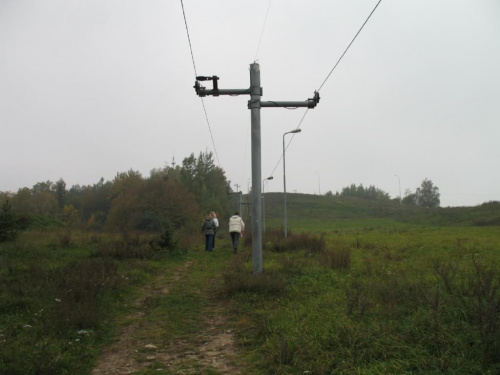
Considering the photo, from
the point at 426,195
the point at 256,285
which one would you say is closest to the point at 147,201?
the point at 256,285

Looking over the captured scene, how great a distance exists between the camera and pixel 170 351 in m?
4.93

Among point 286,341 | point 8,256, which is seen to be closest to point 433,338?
point 286,341

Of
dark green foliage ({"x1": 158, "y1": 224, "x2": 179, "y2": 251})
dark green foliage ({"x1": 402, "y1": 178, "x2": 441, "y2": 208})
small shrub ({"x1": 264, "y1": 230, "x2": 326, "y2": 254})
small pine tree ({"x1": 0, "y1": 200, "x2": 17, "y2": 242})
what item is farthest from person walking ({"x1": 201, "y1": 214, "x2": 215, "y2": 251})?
dark green foliage ({"x1": 402, "y1": 178, "x2": 441, "y2": 208})

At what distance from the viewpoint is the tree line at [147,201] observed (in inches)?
1747

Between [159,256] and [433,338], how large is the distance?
10778 mm

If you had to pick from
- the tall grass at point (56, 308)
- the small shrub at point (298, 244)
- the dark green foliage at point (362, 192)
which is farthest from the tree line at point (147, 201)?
the dark green foliage at point (362, 192)

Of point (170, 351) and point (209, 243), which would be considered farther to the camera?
point (209, 243)

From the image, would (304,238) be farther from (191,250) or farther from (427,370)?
(427,370)

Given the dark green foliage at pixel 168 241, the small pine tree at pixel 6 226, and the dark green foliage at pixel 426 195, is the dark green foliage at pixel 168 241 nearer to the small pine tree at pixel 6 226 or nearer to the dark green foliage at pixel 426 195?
the small pine tree at pixel 6 226

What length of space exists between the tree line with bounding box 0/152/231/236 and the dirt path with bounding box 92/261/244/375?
33.6 ft

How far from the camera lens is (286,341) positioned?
15.1ft

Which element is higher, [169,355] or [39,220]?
[39,220]

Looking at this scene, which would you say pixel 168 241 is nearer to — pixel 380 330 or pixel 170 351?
pixel 170 351

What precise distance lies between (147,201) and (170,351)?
41999 mm
